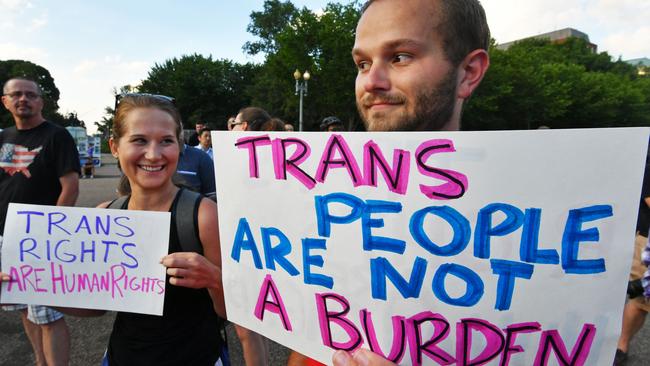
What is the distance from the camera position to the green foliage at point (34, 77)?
38156 mm

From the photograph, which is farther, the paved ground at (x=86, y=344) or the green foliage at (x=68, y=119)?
the green foliage at (x=68, y=119)

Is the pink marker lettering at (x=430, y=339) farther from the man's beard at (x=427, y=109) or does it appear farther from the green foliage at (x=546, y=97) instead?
the green foliage at (x=546, y=97)

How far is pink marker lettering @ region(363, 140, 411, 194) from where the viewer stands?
858 mm

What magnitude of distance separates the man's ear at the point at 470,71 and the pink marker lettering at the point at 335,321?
65 cm

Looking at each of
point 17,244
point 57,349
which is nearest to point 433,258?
point 17,244

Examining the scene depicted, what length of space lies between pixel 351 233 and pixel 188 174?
269 centimetres

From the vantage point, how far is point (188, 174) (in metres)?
3.28

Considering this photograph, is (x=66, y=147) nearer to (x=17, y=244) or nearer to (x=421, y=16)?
(x=17, y=244)

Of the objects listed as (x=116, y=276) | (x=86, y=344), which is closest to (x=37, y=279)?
(x=116, y=276)

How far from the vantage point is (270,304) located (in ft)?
3.38

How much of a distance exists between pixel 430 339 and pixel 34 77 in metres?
51.8

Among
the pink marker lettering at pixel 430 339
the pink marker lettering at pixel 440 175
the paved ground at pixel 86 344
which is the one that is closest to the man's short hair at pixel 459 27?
the pink marker lettering at pixel 440 175

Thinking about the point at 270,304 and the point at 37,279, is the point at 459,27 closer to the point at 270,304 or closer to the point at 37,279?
the point at 270,304

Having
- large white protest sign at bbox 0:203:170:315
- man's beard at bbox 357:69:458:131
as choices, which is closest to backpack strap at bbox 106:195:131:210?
large white protest sign at bbox 0:203:170:315
